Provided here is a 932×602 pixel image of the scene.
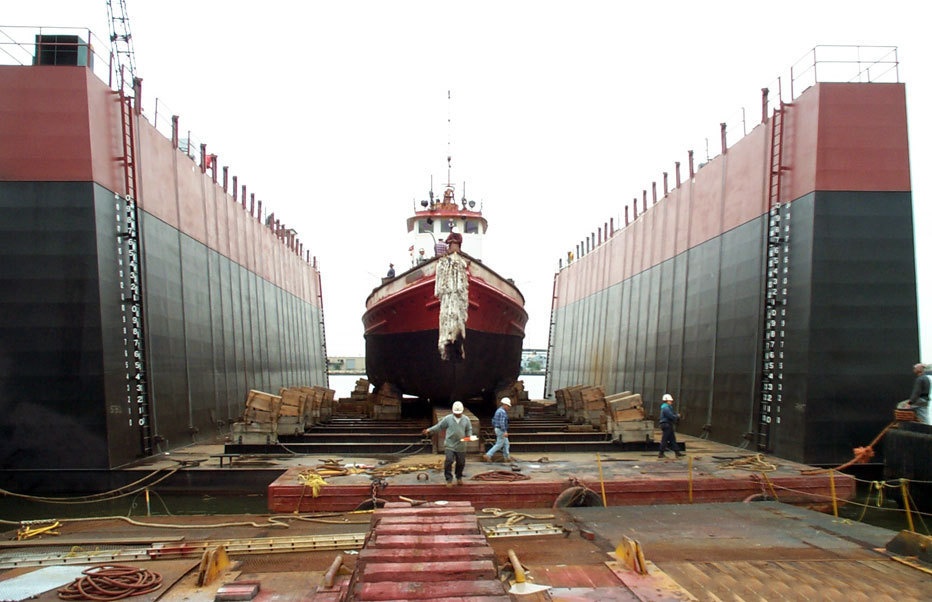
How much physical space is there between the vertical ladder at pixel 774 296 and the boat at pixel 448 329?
5367 millimetres

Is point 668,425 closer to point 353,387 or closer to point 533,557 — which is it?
point 533,557

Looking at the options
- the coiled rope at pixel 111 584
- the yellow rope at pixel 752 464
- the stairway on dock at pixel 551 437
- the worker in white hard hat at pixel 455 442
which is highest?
the worker in white hard hat at pixel 455 442

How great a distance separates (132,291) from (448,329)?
18.0 ft

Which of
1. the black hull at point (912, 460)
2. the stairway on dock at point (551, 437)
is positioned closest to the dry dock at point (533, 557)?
the black hull at point (912, 460)

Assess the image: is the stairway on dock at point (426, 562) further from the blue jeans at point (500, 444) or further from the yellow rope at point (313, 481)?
the blue jeans at point (500, 444)

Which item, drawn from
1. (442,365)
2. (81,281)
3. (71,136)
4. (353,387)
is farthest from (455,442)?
(353,387)

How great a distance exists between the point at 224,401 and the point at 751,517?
12.3 metres

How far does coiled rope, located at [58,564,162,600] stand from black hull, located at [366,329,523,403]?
306 inches

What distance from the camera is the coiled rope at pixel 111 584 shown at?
4629mm

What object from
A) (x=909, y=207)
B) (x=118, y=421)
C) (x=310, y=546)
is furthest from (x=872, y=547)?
(x=118, y=421)

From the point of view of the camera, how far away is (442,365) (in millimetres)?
12562

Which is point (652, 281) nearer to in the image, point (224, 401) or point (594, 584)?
point (224, 401)

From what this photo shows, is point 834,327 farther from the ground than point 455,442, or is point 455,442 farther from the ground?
point 834,327

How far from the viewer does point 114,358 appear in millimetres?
9797
